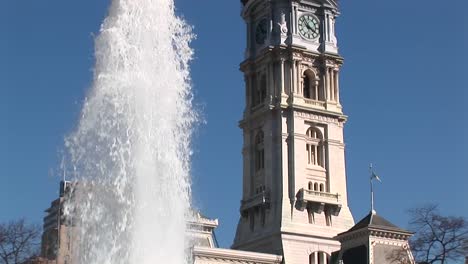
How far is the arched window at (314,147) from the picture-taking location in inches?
3676

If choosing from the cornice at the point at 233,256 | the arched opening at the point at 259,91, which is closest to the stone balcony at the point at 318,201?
the cornice at the point at 233,256

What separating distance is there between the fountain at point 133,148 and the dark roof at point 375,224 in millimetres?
45823

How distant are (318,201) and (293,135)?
6665mm

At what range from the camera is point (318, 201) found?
90.2 metres

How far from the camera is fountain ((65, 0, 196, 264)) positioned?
38.2m

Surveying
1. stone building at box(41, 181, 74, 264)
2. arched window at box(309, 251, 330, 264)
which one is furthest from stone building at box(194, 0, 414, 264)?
stone building at box(41, 181, 74, 264)

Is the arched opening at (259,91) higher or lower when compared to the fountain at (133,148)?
higher

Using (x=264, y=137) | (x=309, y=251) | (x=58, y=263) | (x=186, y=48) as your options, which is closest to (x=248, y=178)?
(x=264, y=137)

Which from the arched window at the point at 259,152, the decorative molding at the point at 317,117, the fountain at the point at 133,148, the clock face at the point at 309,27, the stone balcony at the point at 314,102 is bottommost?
the fountain at the point at 133,148

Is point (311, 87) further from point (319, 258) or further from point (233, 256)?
point (233, 256)

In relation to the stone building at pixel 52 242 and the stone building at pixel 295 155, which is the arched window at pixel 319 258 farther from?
the stone building at pixel 52 242

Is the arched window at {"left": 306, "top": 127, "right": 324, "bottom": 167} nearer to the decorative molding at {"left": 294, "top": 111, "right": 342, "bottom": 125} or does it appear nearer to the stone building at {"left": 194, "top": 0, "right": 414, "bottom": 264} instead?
the stone building at {"left": 194, "top": 0, "right": 414, "bottom": 264}

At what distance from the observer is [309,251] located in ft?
293

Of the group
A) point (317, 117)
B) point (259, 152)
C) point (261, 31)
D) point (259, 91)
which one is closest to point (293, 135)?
point (317, 117)
